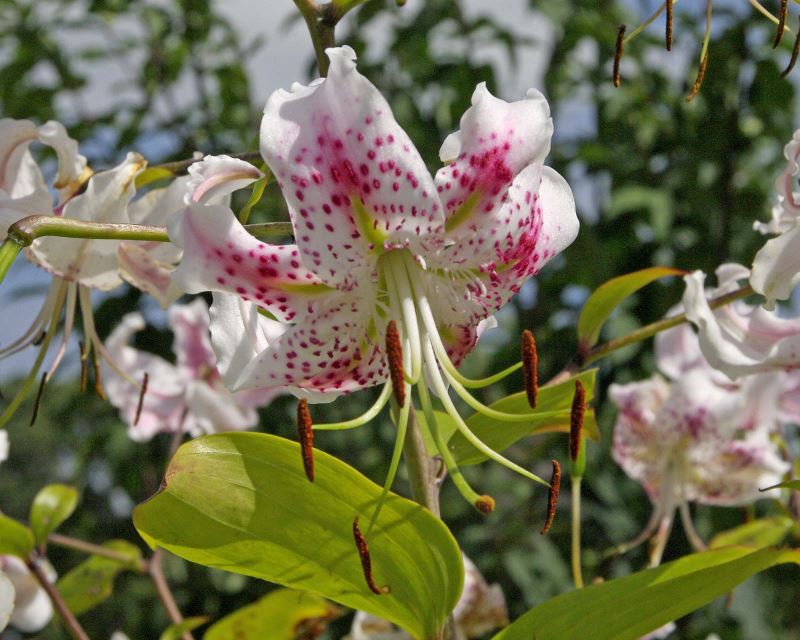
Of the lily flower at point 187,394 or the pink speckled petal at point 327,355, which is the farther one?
the lily flower at point 187,394

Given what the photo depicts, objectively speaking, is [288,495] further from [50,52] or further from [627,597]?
[50,52]

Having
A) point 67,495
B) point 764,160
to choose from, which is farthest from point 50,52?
point 67,495

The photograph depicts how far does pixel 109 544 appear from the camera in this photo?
44.3 inches

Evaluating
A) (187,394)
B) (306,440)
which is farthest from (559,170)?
(306,440)

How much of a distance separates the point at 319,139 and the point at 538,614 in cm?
27

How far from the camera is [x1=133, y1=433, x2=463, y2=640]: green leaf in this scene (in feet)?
1.69

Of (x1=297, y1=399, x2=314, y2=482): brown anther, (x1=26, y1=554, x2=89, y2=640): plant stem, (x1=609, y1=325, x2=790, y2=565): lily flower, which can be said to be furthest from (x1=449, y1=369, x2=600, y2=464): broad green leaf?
(x1=609, y1=325, x2=790, y2=565): lily flower

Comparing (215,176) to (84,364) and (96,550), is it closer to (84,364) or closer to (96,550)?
(84,364)

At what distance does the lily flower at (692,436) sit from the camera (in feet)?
4.04

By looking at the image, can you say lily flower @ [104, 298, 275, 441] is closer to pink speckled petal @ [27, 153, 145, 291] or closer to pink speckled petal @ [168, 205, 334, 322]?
pink speckled petal @ [27, 153, 145, 291]

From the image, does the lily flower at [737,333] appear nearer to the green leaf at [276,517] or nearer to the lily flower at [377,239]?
the lily flower at [377,239]

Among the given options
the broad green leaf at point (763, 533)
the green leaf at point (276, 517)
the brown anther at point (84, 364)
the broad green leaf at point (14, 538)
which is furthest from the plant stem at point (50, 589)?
the broad green leaf at point (763, 533)

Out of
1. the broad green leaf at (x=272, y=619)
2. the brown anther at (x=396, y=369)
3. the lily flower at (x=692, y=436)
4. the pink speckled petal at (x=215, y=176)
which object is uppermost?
the pink speckled petal at (x=215, y=176)

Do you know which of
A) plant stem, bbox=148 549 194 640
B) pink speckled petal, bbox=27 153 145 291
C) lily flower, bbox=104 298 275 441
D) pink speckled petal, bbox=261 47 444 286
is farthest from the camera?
lily flower, bbox=104 298 275 441
